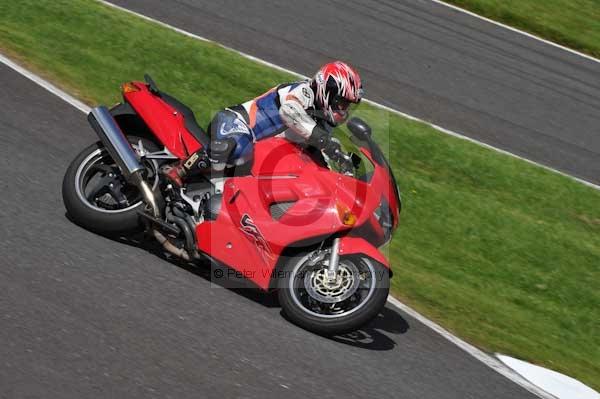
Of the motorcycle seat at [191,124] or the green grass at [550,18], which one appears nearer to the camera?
the motorcycle seat at [191,124]

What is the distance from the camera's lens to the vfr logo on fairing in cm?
648

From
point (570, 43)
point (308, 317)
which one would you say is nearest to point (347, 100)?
point (308, 317)

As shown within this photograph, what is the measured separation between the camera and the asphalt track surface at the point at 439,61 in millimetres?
12961

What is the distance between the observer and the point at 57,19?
40.5ft

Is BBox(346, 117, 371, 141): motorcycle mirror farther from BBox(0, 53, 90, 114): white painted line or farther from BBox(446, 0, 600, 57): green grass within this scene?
BBox(446, 0, 600, 57): green grass

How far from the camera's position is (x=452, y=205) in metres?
10.3

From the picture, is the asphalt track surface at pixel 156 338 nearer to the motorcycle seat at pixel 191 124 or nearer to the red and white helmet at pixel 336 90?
the motorcycle seat at pixel 191 124

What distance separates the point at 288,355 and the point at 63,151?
3780 mm

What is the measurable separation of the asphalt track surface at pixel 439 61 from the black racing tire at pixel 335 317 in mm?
6645

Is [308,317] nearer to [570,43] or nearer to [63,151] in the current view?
[63,151]

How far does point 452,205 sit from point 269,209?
13.7 ft

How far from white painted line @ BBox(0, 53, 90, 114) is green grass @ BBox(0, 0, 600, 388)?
223 mm

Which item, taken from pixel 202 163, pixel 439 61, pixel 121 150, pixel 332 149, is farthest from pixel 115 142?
pixel 439 61

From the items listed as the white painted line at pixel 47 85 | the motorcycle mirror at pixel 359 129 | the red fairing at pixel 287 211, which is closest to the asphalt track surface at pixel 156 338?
the red fairing at pixel 287 211
